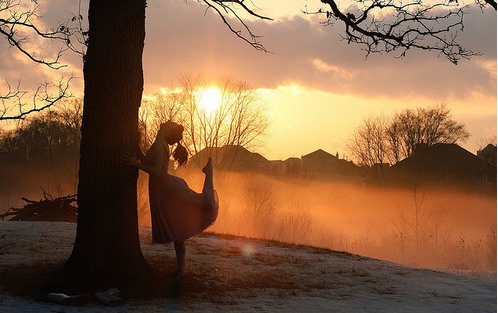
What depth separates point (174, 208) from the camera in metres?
7.80

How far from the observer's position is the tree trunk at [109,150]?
756 cm

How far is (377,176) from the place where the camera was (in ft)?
191

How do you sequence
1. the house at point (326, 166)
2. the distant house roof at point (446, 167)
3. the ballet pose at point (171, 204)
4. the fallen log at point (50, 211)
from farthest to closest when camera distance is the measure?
1. the house at point (326, 166)
2. the distant house roof at point (446, 167)
3. the fallen log at point (50, 211)
4. the ballet pose at point (171, 204)

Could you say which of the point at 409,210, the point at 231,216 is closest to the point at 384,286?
the point at 231,216

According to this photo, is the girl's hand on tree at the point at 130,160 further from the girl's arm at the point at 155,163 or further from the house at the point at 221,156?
the house at the point at 221,156

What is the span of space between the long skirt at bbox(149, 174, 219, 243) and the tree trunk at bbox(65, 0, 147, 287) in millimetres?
318

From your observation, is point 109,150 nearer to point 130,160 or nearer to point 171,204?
point 130,160

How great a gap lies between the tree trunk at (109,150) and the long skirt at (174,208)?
32cm

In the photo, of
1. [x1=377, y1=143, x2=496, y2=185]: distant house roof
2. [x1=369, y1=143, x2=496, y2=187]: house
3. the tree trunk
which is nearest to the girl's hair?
the tree trunk

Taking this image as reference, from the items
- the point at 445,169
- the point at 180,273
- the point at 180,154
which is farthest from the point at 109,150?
the point at 445,169

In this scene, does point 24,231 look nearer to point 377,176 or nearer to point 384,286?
point 384,286

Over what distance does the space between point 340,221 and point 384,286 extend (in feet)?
143

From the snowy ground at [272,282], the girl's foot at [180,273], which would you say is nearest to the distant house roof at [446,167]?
the snowy ground at [272,282]

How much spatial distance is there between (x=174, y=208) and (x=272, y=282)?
2.03m
